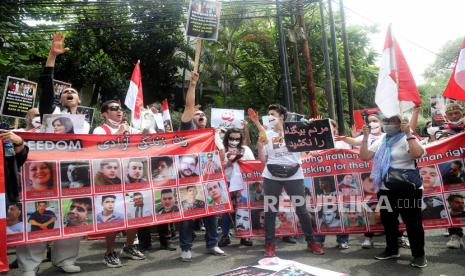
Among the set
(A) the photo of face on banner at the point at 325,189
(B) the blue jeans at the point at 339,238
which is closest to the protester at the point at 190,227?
(B) the blue jeans at the point at 339,238

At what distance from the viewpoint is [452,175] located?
201 inches

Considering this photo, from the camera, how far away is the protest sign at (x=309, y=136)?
5051 mm

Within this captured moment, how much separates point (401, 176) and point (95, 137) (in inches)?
139

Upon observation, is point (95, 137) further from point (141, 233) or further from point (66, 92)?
point (141, 233)

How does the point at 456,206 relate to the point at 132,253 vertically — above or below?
above

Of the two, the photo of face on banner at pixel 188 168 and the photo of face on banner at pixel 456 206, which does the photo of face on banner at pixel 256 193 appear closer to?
the photo of face on banner at pixel 188 168

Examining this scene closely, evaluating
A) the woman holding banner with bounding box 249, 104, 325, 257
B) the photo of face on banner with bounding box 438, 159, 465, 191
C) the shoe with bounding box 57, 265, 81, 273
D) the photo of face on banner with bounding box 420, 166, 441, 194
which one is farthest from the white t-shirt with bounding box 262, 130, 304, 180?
the shoe with bounding box 57, 265, 81, 273

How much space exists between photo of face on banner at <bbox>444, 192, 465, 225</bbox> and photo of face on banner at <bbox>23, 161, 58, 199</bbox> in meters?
4.77

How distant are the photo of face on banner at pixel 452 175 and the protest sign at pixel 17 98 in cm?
577

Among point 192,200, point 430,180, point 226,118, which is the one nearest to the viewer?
point 192,200

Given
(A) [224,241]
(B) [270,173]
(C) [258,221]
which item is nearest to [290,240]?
(C) [258,221]

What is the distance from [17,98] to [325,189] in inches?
180

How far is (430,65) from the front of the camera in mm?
59094

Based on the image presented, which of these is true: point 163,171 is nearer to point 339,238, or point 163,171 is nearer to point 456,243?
point 339,238
